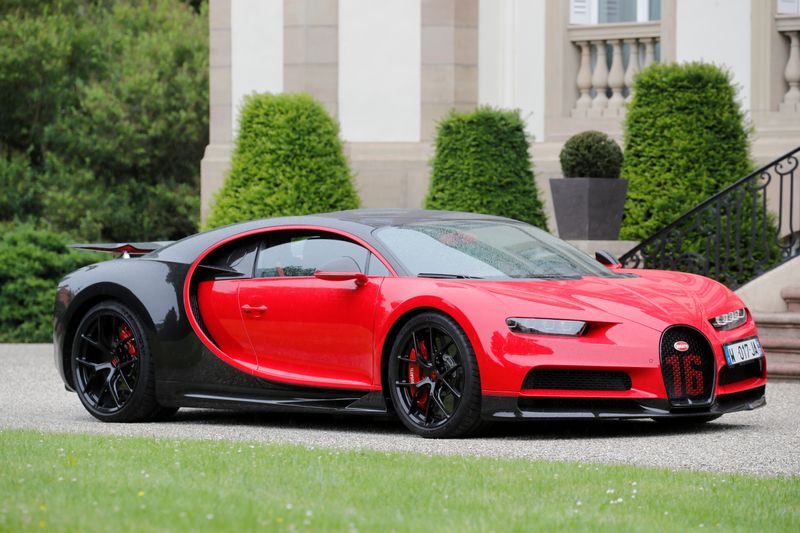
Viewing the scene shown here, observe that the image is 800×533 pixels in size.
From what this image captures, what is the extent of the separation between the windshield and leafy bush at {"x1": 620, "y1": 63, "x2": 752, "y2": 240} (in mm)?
5696

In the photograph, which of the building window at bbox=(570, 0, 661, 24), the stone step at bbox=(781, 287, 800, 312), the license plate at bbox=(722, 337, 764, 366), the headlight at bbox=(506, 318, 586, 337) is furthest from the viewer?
the building window at bbox=(570, 0, 661, 24)

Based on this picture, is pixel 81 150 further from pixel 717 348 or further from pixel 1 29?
pixel 717 348

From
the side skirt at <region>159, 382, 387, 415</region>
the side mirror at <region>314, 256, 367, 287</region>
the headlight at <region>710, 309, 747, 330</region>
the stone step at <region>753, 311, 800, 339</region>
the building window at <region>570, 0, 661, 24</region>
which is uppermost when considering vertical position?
the building window at <region>570, 0, 661, 24</region>

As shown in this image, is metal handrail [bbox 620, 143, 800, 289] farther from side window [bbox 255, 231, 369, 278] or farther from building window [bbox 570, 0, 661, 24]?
side window [bbox 255, 231, 369, 278]

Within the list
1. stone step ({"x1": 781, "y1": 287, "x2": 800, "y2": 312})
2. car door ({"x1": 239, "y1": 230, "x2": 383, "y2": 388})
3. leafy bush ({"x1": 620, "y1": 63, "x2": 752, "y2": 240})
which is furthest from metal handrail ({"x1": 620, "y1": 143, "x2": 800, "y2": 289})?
car door ({"x1": 239, "y1": 230, "x2": 383, "y2": 388})

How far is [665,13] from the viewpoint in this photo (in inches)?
673

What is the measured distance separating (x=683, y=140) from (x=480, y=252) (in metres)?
6.51

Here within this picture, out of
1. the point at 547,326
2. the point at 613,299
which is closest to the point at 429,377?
the point at 547,326

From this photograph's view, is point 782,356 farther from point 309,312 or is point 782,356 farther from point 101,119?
point 101,119

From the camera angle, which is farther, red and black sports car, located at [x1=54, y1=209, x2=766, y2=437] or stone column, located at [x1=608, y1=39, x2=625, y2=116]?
stone column, located at [x1=608, y1=39, x2=625, y2=116]

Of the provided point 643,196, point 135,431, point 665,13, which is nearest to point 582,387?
point 135,431

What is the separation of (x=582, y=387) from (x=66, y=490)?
3120 mm

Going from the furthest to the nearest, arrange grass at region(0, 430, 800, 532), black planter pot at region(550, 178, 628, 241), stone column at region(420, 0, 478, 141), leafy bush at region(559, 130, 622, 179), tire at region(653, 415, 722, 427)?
stone column at region(420, 0, 478, 141)
leafy bush at region(559, 130, 622, 179)
black planter pot at region(550, 178, 628, 241)
tire at region(653, 415, 722, 427)
grass at region(0, 430, 800, 532)

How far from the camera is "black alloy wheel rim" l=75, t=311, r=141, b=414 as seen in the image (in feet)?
32.0
